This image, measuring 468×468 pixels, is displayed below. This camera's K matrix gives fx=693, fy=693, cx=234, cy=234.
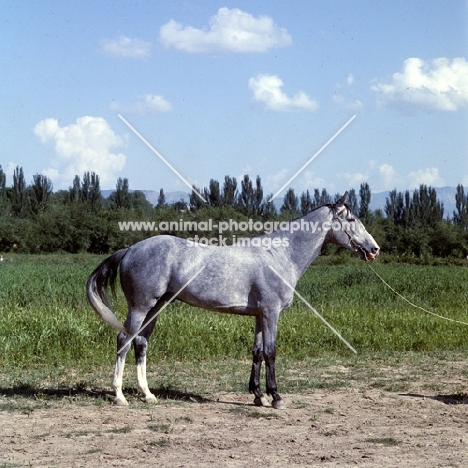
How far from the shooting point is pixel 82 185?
86438 millimetres

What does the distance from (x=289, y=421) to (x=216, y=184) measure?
64.5 meters

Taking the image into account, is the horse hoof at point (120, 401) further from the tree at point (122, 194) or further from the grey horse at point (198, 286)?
the tree at point (122, 194)

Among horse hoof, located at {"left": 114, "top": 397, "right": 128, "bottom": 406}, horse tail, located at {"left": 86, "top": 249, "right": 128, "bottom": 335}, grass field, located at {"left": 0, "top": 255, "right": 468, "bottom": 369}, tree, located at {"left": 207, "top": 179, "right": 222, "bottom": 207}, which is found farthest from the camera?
tree, located at {"left": 207, "top": 179, "right": 222, "bottom": 207}

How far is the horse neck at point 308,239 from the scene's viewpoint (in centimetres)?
827

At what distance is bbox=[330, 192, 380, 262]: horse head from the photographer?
27.0 ft

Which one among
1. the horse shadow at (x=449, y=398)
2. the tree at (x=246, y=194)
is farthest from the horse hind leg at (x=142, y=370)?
the tree at (x=246, y=194)

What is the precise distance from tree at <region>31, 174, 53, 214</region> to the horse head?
3055 inches

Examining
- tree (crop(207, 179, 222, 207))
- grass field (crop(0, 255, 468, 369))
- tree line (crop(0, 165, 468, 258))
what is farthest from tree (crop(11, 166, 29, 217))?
grass field (crop(0, 255, 468, 369))

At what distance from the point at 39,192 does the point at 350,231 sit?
7977 centimetres

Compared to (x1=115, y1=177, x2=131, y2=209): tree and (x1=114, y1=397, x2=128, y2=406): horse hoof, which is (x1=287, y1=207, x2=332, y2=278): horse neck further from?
(x1=115, y1=177, x2=131, y2=209): tree

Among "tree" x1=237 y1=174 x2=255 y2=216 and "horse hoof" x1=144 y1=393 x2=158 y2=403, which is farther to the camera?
"tree" x1=237 y1=174 x2=255 y2=216

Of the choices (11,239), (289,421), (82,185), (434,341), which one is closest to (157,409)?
(289,421)

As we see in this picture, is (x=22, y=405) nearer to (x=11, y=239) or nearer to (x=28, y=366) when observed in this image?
(x=28, y=366)

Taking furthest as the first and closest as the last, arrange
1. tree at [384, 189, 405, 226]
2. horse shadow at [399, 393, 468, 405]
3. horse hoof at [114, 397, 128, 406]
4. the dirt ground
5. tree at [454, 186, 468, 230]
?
tree at [384, 189, 405, 226] → tree at [454, 186, 468, 230] → horse shadow at [399, 393, 468, 405] → horse hoof at [114, 397, 128, 406] → the dirt ground
